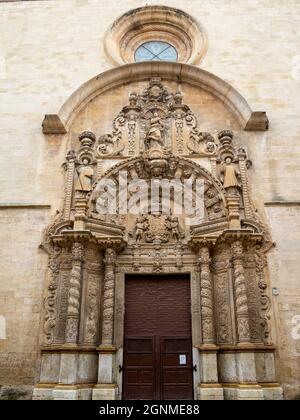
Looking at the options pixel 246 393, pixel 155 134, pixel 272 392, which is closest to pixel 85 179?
pixel 155 134

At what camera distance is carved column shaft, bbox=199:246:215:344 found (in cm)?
797

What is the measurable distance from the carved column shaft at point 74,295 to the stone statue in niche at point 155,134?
3.03 metres

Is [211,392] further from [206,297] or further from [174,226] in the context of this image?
[174,226]

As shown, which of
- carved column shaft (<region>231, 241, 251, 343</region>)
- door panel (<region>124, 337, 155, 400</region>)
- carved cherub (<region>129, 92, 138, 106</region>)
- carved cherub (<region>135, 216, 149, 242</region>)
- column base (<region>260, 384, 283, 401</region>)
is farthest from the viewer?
carved cherub (<region>129, 92, 138, 106</region>)

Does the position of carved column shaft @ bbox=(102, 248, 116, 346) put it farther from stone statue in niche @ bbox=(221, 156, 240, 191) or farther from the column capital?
stone statue in niche @ bbox=(221, 156, 240, 191)

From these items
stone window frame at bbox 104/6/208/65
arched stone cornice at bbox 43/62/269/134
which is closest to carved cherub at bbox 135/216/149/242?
arched stone cornice at bbox 43/62/269/134

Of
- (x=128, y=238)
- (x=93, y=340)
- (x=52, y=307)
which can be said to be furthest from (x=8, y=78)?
(x=93, y=340)

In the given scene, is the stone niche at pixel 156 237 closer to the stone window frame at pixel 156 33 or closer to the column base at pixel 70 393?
the column base at pixel 70 393

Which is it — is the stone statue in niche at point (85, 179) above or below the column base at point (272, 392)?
above

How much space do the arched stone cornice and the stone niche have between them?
0.04 metres

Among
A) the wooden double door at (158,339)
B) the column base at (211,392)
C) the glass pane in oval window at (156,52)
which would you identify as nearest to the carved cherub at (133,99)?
the glass pane in oval window at (156,52)

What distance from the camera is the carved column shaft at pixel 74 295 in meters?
7.79

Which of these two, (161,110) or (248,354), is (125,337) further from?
(161,110)
